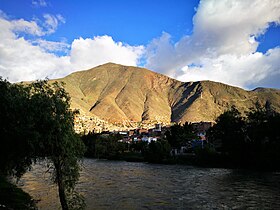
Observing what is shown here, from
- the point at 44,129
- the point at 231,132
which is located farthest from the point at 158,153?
the point at 44,129

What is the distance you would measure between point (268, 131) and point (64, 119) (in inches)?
3127

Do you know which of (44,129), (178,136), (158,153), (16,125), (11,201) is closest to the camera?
(44,129)

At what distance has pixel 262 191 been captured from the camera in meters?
47.2

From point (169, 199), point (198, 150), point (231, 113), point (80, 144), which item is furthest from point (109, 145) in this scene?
point (80, 144)

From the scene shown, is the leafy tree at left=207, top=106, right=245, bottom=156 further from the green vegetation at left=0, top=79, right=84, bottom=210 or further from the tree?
the tree

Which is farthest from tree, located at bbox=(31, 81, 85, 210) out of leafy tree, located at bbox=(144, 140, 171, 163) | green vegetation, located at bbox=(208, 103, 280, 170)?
leafy tree, located at bbox=(144, 140, 171, 163)

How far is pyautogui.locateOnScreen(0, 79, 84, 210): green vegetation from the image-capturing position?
72.1 ft

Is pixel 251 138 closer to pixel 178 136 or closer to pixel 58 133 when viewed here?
pixel 178 136

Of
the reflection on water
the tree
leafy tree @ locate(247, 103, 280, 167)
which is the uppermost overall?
leafy tree @ locate(247, 103, 280, 167)

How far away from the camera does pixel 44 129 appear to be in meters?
22.2

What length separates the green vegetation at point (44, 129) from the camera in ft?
72.1

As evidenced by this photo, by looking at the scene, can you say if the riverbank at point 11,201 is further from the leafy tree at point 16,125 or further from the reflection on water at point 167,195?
the leafy tree at point 16,125

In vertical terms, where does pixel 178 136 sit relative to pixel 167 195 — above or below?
above

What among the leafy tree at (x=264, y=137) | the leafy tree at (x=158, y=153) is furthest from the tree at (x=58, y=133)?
the leafy tree at (x=158, y=153)
